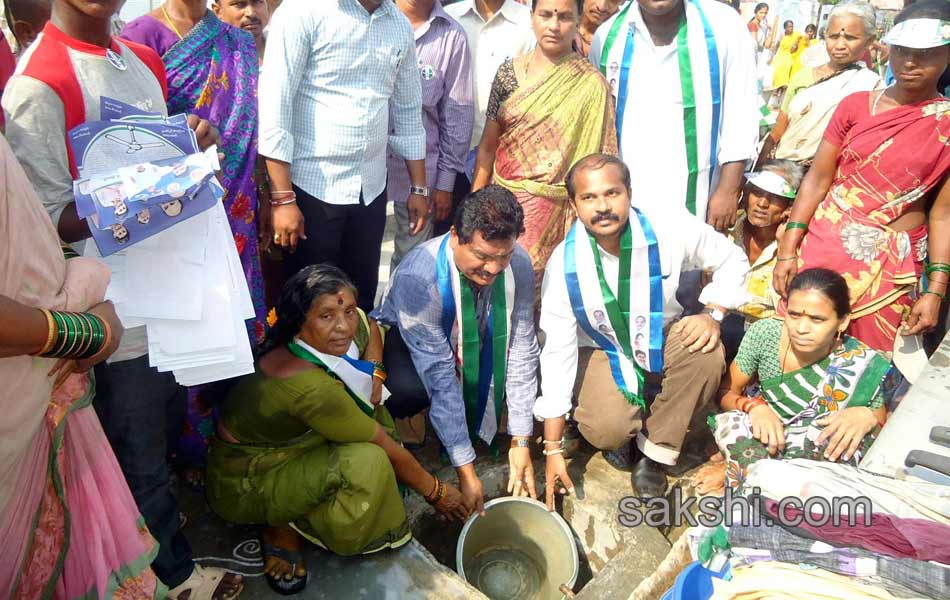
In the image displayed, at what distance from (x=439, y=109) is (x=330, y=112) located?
83 cm

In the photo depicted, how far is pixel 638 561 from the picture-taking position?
231 cm

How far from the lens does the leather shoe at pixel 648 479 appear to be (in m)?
2.81

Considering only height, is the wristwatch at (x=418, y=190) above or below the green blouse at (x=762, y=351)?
above

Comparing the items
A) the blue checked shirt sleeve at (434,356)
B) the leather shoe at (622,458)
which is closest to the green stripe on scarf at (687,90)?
the leather shoe at (622,458)

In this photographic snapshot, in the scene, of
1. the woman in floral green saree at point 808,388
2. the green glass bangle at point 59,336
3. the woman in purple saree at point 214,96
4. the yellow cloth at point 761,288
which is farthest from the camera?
the yellow cloth at point 761,288

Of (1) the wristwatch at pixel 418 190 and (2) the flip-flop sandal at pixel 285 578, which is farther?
(1) the wristwatch at pixel 418 190

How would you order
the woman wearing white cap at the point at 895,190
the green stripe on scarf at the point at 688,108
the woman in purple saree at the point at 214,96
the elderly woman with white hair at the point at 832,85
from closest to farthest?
the woman in purple saree at the point at 214,96, the woman wearing white cap at the point at 895,190, the green stripe on scarf at the point at 688,108, the elderly woman with white hair at the point at 832,85

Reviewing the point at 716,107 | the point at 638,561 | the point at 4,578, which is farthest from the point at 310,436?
the point at 716,107

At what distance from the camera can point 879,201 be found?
2676mm

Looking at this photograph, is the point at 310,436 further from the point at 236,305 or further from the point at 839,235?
the point at 839,235

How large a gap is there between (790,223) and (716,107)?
0.64m

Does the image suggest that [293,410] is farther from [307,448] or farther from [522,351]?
[522,351]

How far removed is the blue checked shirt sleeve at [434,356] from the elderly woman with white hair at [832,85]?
2410mm

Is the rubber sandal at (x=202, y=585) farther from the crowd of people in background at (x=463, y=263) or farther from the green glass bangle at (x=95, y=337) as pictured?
the green glass bangle at (x=95, y=337)
